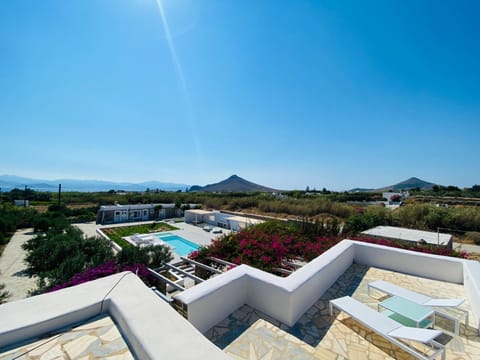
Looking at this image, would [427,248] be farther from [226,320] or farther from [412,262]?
[226,320]

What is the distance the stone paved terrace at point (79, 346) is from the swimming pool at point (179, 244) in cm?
1310

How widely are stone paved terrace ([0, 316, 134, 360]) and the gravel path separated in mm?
9803

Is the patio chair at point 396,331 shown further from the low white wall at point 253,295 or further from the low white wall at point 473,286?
the low white wall at point 473,286

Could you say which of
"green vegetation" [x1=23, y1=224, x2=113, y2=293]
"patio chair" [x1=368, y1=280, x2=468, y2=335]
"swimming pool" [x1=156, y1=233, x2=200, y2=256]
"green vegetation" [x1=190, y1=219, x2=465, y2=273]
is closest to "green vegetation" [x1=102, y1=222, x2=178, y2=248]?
"swimming pool" [x1=156, y1=233, x2=200, y2=256]

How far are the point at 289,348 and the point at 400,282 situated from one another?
3.12m

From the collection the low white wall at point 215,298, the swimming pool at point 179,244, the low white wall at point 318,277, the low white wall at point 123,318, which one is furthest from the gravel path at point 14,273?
the low white wall at point 318,277

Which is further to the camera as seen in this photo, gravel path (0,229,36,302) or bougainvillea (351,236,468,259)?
gravel path (0,229,36,302)

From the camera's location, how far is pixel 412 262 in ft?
13.7

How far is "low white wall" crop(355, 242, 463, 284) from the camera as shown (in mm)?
3876

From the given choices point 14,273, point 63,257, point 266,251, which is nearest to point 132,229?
point 14,273

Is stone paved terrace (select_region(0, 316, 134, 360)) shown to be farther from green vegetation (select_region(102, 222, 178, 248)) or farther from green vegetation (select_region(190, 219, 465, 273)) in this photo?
green vegetation (select_region(102, 222, 178, 248))

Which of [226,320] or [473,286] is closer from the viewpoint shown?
[226,320]

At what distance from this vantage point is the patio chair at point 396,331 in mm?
1934

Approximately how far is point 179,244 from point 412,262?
593 inches
